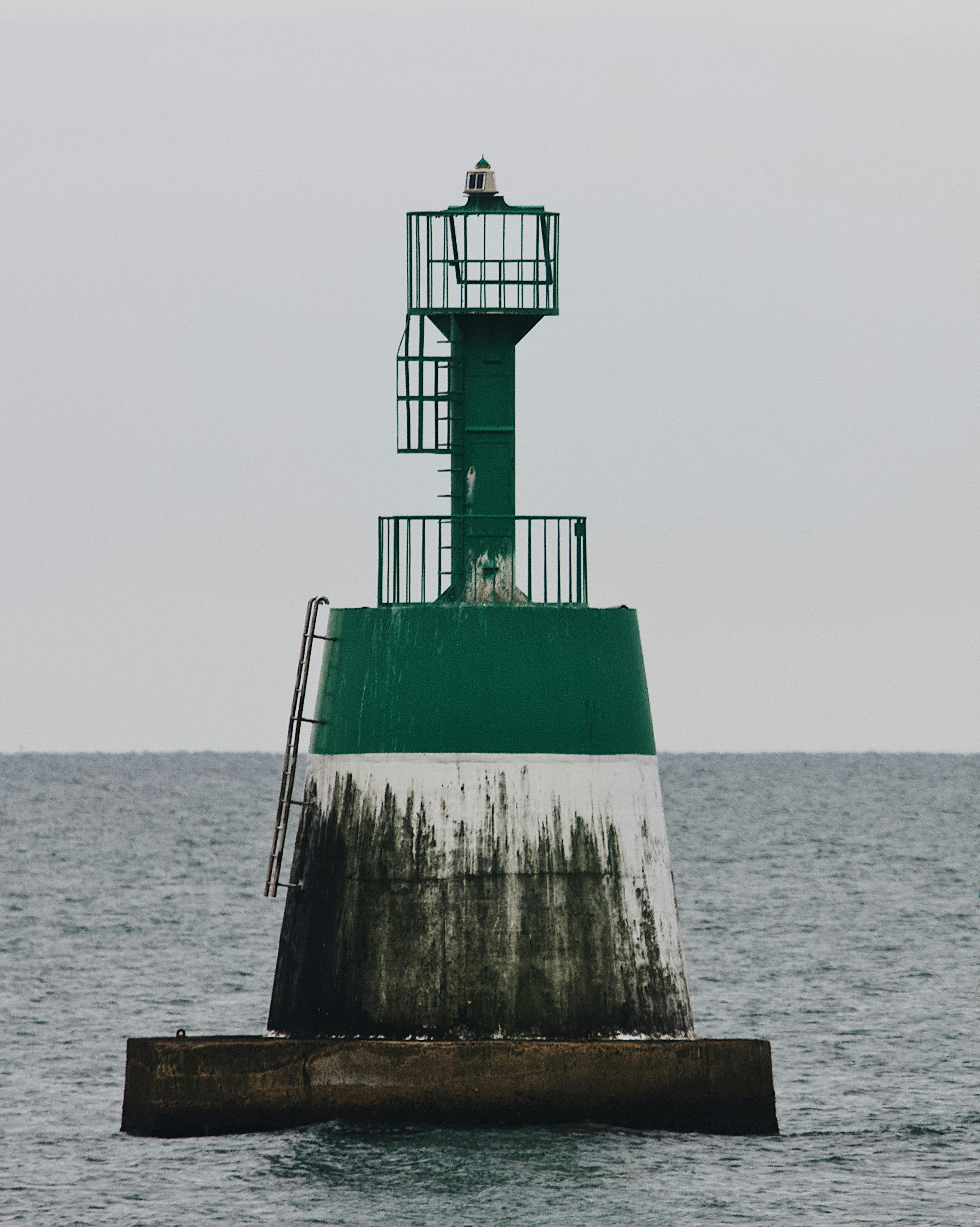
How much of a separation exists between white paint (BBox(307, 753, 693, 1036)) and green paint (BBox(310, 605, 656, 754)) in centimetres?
13

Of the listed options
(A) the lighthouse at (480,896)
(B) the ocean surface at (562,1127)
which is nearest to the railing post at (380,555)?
(A) the lighthouse at (480,896)

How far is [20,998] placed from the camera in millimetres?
35469

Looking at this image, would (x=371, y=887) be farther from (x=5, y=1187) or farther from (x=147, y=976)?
(x=147, y=976)

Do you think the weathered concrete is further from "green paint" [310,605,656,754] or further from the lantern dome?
the lantern dome

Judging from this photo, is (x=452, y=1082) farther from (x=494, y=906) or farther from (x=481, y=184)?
(x=481, y=184)

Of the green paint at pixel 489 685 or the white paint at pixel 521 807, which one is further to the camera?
the green paint at pixel 489 685

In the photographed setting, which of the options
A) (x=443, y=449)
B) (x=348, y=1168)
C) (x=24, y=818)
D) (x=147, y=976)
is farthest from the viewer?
(x=24, y=818)

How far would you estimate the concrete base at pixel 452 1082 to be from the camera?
19.6m

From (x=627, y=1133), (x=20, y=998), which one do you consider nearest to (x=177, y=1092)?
(x=627, y=1133)

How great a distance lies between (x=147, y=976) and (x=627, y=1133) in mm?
19770

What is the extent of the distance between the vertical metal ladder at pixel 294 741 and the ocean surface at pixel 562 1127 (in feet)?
8.39

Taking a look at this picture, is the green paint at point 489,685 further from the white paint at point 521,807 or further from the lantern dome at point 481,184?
the lantern dome at point 481,184

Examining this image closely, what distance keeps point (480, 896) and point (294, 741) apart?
101 inches

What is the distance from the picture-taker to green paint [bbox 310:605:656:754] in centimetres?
2033
